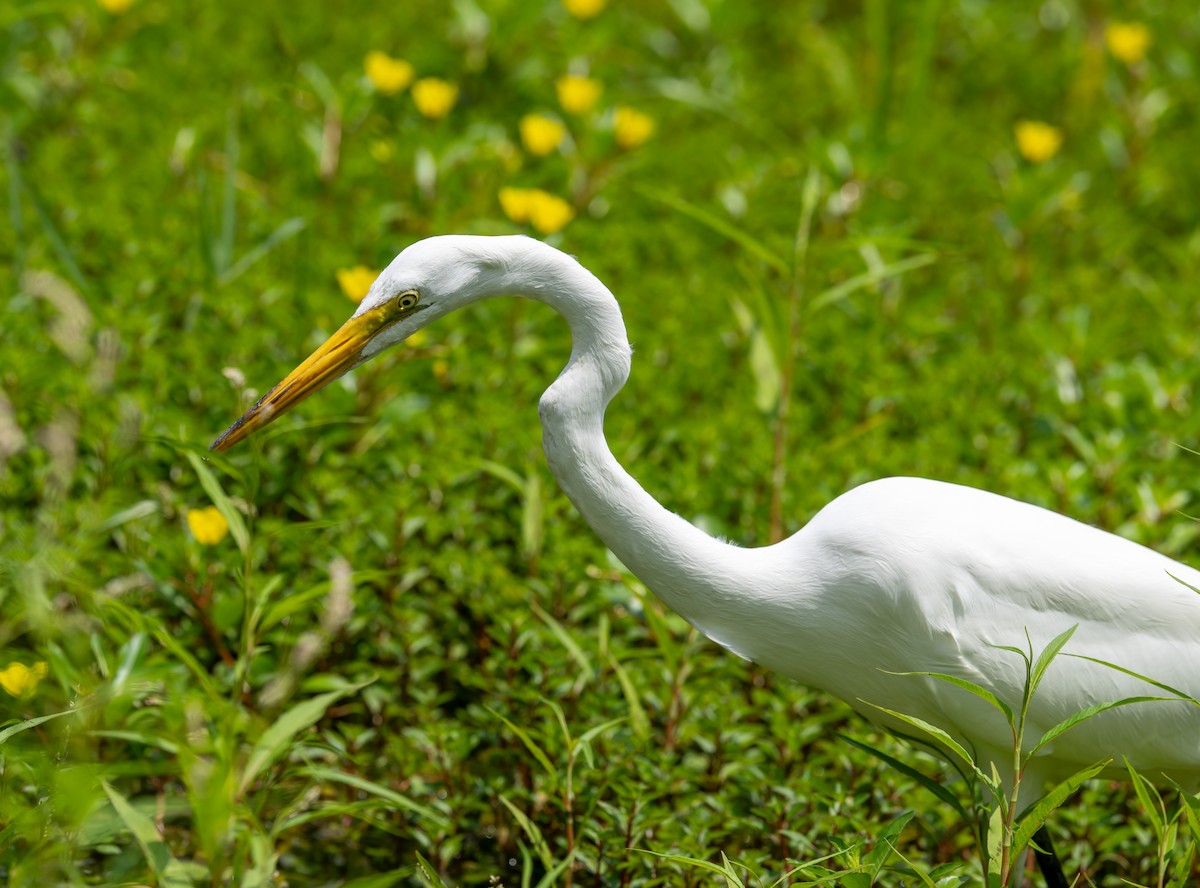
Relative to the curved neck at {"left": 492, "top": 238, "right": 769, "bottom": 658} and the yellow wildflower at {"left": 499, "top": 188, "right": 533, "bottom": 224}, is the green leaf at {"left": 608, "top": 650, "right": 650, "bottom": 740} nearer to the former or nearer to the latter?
the curved neck at {"left": 492, "top": 238, "right": 769, "bottom": 658}

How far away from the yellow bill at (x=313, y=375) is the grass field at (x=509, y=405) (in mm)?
72

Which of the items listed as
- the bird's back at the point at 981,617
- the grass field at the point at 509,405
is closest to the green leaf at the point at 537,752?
the grass field at the point at 509,405

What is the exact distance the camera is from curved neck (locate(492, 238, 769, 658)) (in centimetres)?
205

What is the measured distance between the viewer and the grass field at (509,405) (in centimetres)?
235

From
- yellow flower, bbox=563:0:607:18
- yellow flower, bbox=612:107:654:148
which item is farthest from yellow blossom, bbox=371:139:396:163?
yellow flower, bbox=563:0:607:18

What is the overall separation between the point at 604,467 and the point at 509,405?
1.50 metres

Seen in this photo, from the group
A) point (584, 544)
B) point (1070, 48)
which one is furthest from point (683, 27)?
point (584, 544)

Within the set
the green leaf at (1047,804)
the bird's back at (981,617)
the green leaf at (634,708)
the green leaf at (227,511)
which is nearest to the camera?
the green leaf at (1047,804)

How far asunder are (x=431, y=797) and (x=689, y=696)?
0.56m

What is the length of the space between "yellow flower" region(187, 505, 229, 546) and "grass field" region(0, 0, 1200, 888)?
0.04ft

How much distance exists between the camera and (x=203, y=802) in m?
1.77

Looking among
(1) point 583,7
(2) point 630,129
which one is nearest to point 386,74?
(2) point 630,129

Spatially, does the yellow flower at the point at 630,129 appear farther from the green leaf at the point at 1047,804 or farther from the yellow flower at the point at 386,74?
the green leaf at the point at 1047,804

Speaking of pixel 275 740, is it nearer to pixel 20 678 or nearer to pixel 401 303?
pixel 20 678
